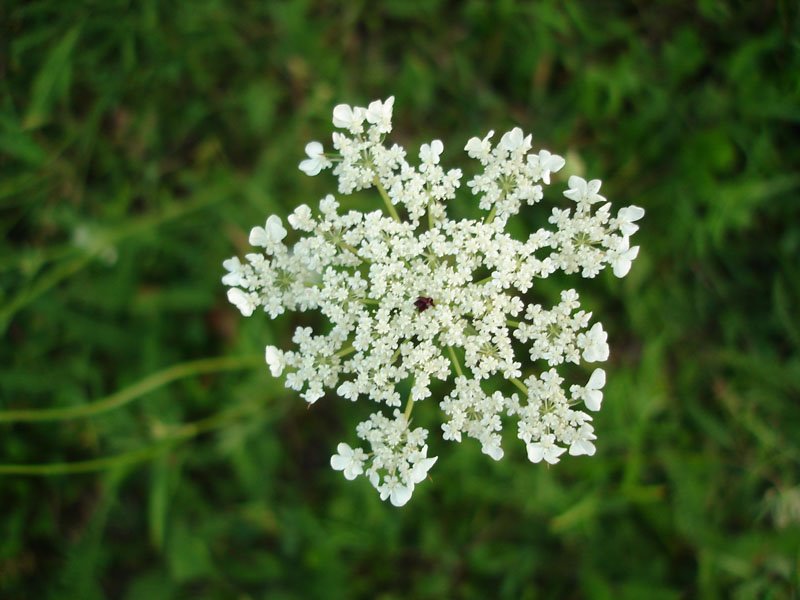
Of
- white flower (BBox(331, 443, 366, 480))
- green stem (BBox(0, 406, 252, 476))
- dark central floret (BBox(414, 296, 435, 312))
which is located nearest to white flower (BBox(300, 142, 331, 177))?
dark central floret (BBox(414, 296, 435, 312))

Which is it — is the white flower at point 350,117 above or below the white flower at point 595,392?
above

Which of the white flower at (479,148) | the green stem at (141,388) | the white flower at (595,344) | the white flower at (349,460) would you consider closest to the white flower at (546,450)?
the white flower at (595,344)

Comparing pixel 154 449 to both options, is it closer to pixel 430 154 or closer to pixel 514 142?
pixel 430 154

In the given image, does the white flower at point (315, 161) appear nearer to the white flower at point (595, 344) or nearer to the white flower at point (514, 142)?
the white flower at point (514, 142)

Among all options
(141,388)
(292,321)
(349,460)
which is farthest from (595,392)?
(141,388)

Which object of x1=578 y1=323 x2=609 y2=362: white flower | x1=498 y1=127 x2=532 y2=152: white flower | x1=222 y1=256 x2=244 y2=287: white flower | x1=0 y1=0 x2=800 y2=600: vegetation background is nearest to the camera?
x1=578 y1=323 x2=609 y2=362: white flower

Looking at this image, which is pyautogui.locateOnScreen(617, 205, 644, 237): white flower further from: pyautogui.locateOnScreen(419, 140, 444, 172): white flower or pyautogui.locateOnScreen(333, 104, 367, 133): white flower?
pyautogui.locateOnScreen(333, 104, 367, 133): white flower
